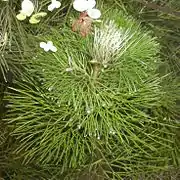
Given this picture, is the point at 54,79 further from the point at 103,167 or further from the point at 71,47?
the point at 103,167

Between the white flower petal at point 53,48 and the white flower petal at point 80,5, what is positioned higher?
the white flower petal at point 80,5

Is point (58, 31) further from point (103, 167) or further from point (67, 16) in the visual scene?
point (103, 167)

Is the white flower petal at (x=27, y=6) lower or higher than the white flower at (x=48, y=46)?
higher

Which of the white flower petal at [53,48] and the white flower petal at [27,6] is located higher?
the white flower petal at [27,6]

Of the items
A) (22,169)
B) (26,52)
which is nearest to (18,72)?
(26,52)

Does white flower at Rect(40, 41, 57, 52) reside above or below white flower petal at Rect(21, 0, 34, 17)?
below

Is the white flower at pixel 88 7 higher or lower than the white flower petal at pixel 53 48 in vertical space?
higher

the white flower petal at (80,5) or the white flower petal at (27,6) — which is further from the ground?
the white flower petal at (80,5)

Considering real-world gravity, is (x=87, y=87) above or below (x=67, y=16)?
below
